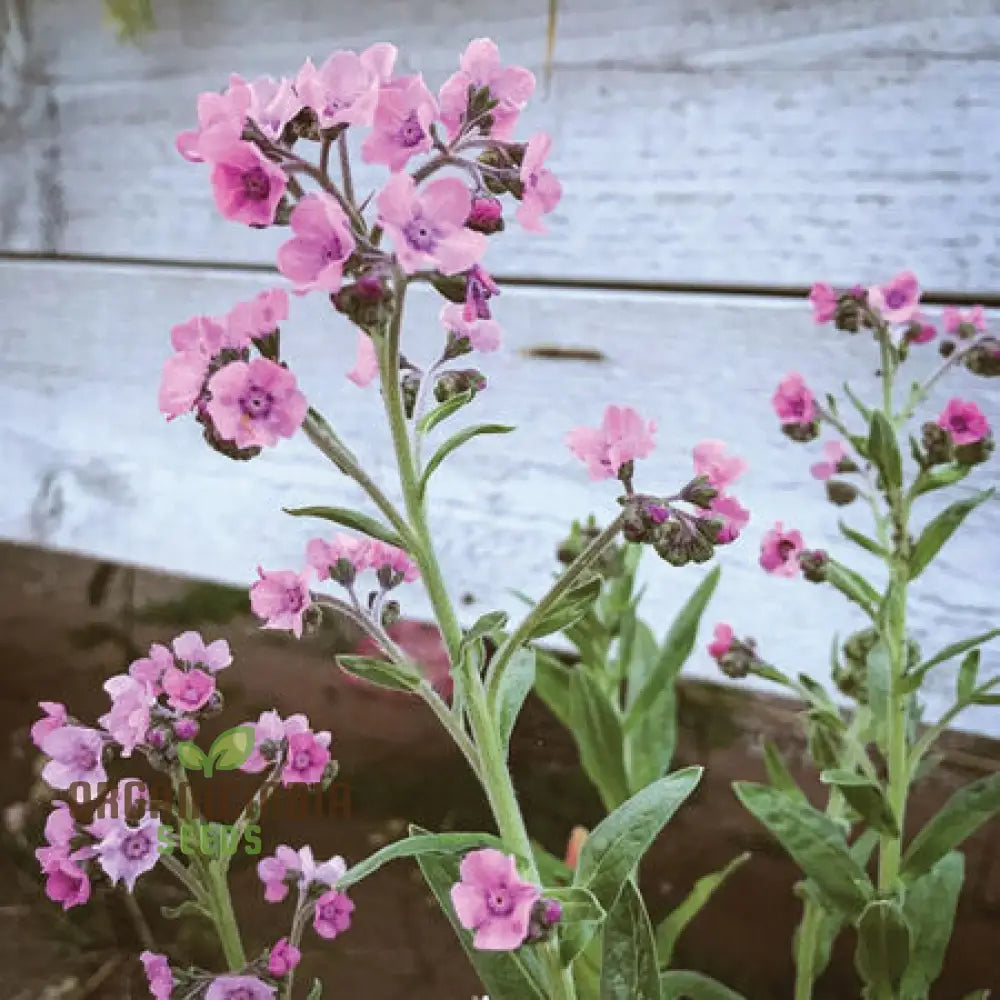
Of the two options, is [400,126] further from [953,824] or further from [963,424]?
[953,824]

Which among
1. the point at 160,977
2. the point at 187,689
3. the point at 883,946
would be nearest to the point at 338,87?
the point at 187,689

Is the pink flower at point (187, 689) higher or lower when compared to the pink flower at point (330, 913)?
higher

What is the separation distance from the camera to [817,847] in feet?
1.82

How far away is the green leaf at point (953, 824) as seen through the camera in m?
0.55

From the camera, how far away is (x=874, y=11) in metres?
0.73

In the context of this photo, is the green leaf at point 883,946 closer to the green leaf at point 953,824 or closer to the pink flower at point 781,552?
the green leaf at point 953,824

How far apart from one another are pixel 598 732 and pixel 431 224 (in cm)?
36

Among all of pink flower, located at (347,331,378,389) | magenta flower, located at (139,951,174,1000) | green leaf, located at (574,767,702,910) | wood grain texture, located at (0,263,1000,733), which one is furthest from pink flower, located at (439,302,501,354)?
wood grain texture, located at (0,263,1000,733)

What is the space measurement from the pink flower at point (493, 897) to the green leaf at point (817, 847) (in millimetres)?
218

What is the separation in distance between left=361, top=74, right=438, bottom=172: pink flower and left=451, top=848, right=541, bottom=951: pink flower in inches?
8.5

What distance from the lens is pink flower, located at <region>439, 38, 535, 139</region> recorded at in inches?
14.2

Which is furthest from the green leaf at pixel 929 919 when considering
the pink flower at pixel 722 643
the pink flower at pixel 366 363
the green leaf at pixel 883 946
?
the pink flower at pixel 366 363

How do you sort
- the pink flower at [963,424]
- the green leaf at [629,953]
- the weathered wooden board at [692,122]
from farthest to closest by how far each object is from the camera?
the weathered wooden board at [692,122], the pink flower at [963,424], the green leaf at [629,953]

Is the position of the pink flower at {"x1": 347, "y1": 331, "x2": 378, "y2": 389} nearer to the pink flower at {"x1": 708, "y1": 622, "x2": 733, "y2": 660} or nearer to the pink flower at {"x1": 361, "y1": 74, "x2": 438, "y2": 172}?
the pink flower at {"x1": 361, "y1": 74, "x2": 438, "y2": 172}
